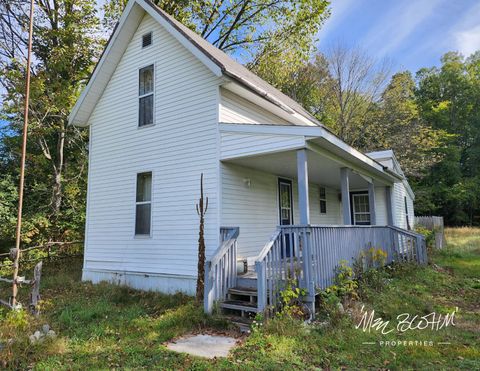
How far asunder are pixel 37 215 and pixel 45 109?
4375 millimetres

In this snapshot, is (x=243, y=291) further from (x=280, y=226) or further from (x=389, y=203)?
(x=389, y=203)

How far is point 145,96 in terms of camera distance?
9523 millimetres

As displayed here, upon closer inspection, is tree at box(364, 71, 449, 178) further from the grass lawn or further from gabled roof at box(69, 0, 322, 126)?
the grass lawn

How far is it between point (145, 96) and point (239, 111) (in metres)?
2.90

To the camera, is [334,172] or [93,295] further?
[334,172]

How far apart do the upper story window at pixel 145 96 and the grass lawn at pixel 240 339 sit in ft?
15.5

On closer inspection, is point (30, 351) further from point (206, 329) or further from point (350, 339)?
point (350, 339)

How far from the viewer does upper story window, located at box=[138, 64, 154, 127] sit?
941 cm

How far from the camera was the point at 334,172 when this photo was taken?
9.95 meters

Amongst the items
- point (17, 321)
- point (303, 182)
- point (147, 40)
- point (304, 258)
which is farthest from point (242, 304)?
point (147, 40)

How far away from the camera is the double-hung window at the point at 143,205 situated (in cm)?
891

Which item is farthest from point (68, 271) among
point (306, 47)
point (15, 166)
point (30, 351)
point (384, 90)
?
point (384, 90)

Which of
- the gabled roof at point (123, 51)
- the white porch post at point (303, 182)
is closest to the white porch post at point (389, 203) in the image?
the gabled roof at point (123, 51)

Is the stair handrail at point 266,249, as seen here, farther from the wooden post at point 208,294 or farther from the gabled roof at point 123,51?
the gabled roof at point 123,51
